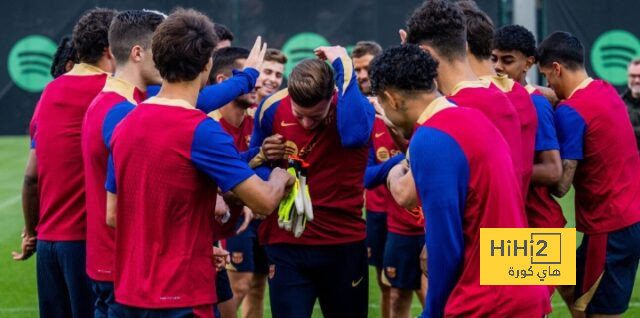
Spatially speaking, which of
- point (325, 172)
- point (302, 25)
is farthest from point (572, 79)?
point (302, 25)

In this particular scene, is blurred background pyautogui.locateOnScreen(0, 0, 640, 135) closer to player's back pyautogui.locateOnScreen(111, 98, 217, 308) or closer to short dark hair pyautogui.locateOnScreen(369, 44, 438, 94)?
short dark hair pyautogui.locateOnScreen(369, 44, 438, 94)

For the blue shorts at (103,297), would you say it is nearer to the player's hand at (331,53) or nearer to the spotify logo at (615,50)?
the player's hand at (331,53)

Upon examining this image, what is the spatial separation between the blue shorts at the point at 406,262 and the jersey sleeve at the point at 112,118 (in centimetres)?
305

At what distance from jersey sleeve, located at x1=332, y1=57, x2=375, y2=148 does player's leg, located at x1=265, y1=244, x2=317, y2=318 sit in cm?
76

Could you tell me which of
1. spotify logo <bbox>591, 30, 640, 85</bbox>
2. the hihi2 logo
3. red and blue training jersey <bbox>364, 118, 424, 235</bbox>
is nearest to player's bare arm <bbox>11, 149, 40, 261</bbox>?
red and blue training jersey <bbox>364, 118, 424, 235</bbox>

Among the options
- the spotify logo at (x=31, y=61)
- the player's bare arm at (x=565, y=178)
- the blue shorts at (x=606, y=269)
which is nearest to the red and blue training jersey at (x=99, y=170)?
the player's bare arm at (x=565, y=178)

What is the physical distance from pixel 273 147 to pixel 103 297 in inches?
49.8

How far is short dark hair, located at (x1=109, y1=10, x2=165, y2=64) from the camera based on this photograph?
5.09 m

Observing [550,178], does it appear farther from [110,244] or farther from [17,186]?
[17,186]

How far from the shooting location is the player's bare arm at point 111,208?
4.70 metres

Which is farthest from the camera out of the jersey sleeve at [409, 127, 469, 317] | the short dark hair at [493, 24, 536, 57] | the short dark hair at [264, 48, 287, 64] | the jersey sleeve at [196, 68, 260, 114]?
the short dark hair at [264, 48, 287, 64]

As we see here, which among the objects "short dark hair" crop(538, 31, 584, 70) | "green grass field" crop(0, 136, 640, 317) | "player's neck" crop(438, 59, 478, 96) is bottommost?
"green grass field" crop(0, 136, 640, 317)

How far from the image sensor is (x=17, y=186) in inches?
645

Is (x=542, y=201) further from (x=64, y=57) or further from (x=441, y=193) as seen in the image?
(x=64, y=57)
